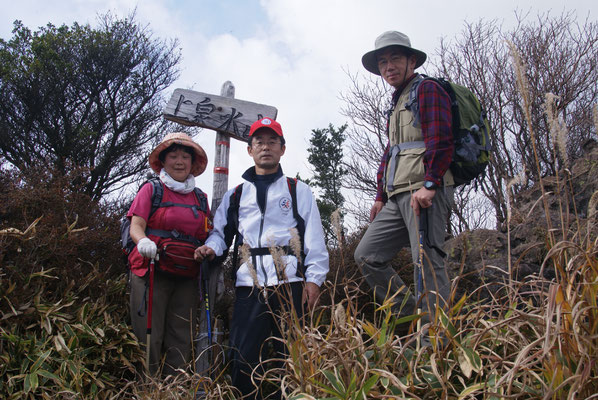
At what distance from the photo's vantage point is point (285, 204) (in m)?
3.52

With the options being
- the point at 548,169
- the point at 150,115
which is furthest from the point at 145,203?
the point at 150,115

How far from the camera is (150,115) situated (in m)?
15.9

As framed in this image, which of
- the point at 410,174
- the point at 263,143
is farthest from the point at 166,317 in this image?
the point at 410,174

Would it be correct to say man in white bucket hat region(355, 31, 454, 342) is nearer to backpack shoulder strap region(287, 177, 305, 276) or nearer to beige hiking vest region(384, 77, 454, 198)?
beige hiking vest region(384, 77, 454, 198)

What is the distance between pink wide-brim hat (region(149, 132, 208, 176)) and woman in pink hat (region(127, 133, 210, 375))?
1 centimetres

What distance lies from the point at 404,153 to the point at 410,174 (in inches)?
7.1

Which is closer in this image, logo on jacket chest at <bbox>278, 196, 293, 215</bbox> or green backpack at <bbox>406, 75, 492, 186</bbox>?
green backpack at <bbox>406, 75, 492, 186</bbox>

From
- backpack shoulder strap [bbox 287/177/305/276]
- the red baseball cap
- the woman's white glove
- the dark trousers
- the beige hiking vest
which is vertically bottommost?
the dark trousers

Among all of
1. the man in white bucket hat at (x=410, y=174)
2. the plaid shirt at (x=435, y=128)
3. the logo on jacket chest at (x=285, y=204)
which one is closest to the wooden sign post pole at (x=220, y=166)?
the logo on jacket chest at (x=285, y=204)

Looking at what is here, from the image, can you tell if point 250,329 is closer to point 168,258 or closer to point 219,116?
point 168,258

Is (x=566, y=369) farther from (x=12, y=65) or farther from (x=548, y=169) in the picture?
(x=12, y=65)

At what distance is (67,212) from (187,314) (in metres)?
1.66

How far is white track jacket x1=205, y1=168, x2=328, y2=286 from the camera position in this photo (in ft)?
10.6

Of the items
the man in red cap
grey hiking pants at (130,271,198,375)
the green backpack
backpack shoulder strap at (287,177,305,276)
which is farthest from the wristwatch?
grey hiking pants at (130,271,198,375)
